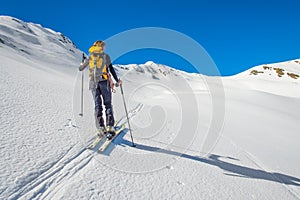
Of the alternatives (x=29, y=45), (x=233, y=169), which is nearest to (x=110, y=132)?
(x=233, y=169)

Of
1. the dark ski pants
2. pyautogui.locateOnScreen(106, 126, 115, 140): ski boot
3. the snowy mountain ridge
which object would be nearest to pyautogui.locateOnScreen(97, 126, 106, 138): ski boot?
pyautogui.locateOnScreen(106, 126, 115, 140): ski boot

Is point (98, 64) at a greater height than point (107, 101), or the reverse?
point (98, 64)

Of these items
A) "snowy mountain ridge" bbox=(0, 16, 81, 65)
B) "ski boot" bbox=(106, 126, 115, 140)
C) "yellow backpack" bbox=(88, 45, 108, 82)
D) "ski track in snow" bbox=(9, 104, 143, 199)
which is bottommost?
"ski track in snow" bbox=(9, 104, 143, 199)

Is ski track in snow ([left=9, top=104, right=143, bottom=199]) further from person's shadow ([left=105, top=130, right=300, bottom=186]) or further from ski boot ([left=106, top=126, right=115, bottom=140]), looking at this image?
ski boot ([left=106, top=126, right=115, bottom=140])

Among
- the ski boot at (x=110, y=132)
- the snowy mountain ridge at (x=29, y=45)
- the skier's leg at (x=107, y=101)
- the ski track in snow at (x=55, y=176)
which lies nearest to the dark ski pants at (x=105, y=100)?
the skier's leg at (x=107, y=101)

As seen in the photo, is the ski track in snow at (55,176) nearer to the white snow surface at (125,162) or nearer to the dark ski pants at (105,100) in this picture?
the white snow surface at (125,162)

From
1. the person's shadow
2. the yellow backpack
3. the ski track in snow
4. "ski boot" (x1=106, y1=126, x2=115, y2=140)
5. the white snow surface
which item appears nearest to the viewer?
the ski track in snow

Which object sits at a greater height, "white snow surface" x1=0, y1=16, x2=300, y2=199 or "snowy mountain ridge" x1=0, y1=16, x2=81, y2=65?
"snowy mountain ridge" x1=0, y1=16, x2=81, y2=65

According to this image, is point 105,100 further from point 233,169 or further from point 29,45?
point 29,45

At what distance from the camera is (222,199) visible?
8.56 feet

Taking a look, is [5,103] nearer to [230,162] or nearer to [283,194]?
[230,162]

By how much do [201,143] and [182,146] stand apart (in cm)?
76

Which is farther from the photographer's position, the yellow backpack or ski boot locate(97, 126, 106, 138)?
the yellow backpack

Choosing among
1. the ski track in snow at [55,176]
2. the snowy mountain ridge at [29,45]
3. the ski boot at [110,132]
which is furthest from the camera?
the snowy mountain ridge at [29,45]
